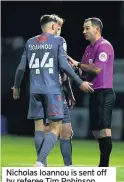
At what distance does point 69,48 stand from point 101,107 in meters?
6.37

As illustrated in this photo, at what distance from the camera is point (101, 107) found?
7828 mm

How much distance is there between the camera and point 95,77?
7785mm

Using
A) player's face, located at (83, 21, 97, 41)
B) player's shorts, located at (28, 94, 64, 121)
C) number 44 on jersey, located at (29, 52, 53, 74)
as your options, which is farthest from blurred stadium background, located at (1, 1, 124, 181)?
number 44 on jersey, located at (29, 52, 53, 74)

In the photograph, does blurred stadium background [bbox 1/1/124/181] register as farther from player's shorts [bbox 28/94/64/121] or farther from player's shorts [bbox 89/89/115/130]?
player's shorts [bbox 28/94/64/121]

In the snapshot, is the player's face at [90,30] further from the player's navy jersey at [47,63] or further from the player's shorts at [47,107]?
the player's shorts at [47,107]

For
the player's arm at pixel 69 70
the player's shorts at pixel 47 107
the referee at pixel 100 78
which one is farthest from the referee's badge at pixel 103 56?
the player's shorts at pixel 47 107

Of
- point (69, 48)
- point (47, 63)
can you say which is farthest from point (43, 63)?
point (69, 48)

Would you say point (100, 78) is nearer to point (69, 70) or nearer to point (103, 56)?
point (103, 56)

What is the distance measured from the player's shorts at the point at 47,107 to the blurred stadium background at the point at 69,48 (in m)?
5.31

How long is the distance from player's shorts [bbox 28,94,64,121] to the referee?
0.60 metres

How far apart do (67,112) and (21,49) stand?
6822mm

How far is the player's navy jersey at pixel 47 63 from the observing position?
726 centimetres

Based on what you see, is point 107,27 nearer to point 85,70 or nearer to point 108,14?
point 108,14

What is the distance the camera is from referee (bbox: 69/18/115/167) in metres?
7.72
